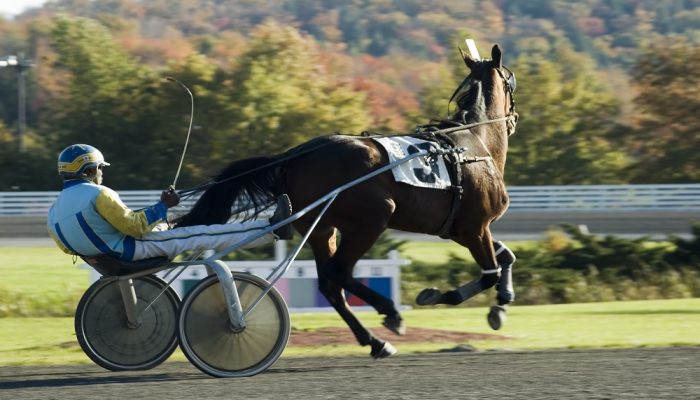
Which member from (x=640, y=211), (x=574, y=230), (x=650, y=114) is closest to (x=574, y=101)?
(x=650, y=114)

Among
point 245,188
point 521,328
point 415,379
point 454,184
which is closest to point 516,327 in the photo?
point 521,328

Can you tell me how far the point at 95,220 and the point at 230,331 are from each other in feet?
3.40

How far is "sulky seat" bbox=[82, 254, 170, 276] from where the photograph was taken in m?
7.15

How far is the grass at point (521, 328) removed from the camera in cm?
900

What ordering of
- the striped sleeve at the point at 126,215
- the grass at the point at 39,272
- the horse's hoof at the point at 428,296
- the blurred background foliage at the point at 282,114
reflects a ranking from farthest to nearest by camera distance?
the blurred background foliage at the point at 282,114 → the grass at the point at 39,272 → the horse's hoof at the point at 428,296 → the striped sleeve at the point at 126,215

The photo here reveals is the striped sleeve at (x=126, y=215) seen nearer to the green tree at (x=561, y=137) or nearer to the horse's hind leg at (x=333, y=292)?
the horse's hind leg at (x=333, y=292)

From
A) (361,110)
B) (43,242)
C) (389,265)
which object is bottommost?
(361,110)

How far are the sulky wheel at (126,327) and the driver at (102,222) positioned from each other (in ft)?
1.04

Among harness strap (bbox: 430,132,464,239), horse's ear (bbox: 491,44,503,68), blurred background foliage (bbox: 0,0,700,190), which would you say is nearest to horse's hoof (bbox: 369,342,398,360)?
harness strap (bbox: 430,132,464,239)

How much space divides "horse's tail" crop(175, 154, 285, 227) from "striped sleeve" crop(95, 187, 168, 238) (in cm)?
71

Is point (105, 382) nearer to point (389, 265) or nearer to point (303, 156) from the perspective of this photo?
point (303, 156)

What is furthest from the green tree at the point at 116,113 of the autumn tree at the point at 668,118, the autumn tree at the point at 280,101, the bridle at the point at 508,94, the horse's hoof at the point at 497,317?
the horse's hoof at the point at 497,317

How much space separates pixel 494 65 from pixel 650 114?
26.8m

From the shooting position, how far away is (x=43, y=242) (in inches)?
958
